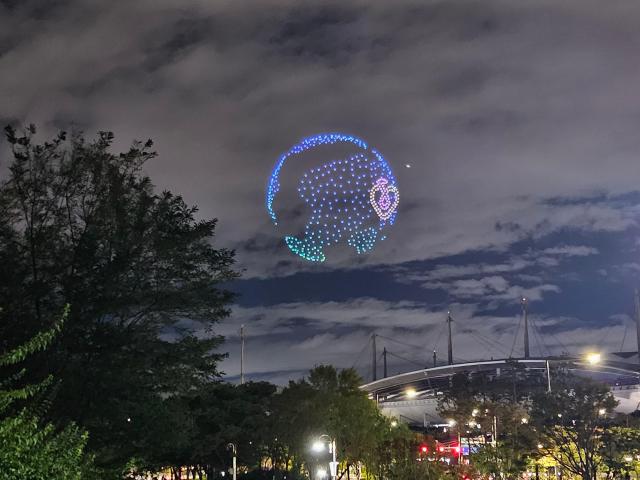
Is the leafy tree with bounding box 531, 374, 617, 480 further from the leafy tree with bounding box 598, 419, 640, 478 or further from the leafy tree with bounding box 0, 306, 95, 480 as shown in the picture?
the leafy tree with bounding box 0, 306, 95, 480

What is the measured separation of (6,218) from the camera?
30.6m

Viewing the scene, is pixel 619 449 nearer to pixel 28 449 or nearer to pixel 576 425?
pixel 576 425

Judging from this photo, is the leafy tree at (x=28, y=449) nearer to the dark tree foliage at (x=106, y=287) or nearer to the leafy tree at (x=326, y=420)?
the dark tree foliage at (x=106, y=287)

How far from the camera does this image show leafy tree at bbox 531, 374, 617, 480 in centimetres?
4828

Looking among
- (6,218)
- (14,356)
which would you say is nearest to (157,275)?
(6,218)

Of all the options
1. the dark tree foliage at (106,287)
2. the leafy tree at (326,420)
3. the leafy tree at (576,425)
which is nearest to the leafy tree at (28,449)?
the dark tree foliage at (106,287)

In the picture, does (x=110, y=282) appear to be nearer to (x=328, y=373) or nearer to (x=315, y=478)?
(x=315, y=478)

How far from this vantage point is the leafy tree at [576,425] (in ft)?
158

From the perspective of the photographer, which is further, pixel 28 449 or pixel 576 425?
pixel 576 425

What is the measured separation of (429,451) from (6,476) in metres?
41.6

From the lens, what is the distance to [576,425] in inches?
1943

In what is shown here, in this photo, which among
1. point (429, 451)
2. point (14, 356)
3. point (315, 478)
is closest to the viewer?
point (14, 356)

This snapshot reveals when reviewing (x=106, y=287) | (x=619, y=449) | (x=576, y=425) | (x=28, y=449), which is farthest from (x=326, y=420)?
(x=28, y=449)

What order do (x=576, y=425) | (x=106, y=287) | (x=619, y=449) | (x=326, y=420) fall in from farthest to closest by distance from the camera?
(x=326, y=420) → (x=576, y=425) → (x=619, y=449) → (x=106, y=287)
